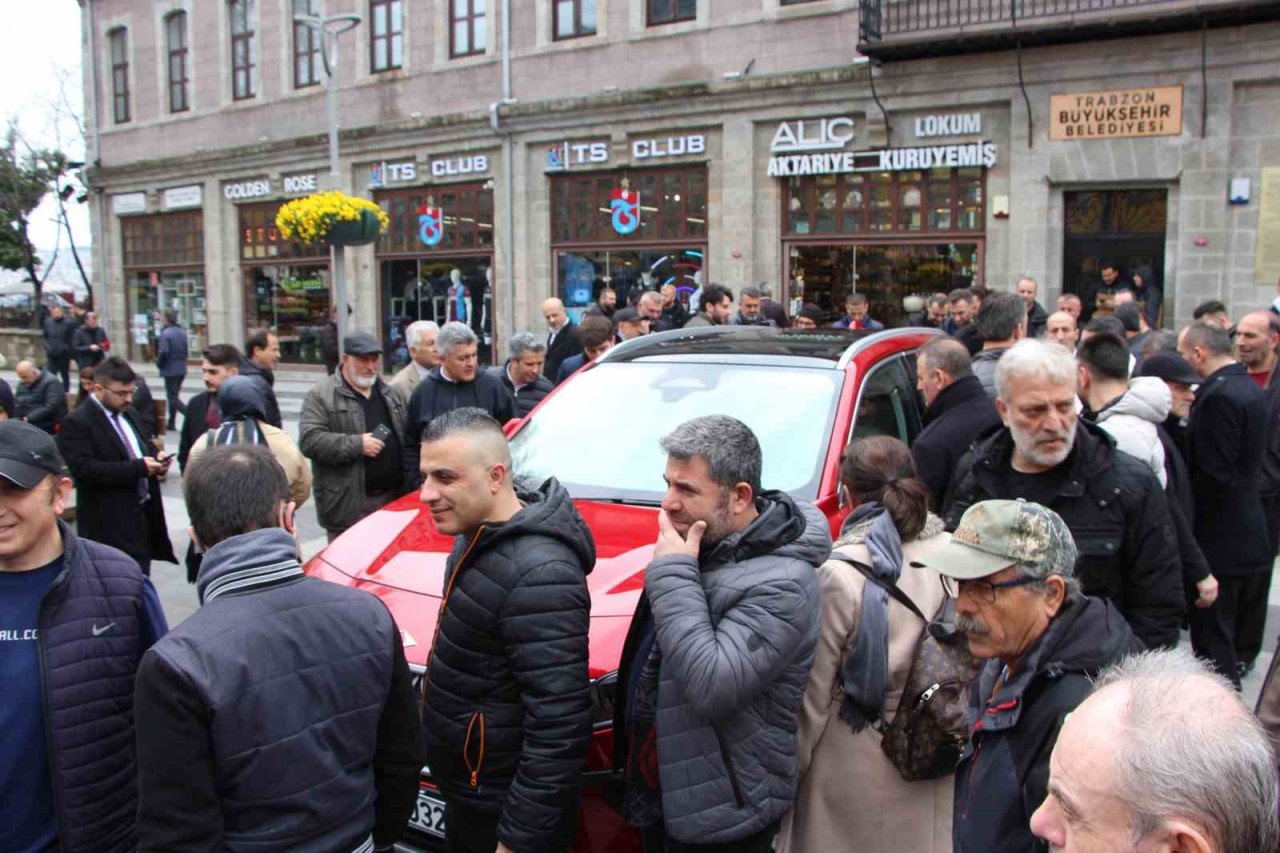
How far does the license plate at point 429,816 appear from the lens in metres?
3.38

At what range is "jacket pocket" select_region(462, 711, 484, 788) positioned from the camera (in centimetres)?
273

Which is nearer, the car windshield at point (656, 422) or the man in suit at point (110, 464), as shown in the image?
the car windshield at point (656, 422)

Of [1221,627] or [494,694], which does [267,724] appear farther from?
[1221,627]

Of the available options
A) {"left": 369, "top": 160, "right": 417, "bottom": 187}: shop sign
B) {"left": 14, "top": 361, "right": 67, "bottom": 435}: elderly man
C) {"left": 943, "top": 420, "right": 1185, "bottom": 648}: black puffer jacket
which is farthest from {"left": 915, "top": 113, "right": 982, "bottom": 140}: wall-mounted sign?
{"left": 943, "top": 420, "right": 1185, "bottom": 648}: black puffer jacket

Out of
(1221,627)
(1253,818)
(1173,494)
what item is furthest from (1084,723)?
(1221,627)

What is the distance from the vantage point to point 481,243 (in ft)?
68.8

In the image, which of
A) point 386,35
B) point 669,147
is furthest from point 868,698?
point 386,35

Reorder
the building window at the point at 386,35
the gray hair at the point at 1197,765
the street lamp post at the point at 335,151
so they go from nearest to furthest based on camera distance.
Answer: the gray hair at the point at 1197,765 → the street lamp post at the point at 335,151 → the building window at the point at 386,35

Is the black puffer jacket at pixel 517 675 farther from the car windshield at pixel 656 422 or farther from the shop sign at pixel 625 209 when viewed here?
the shop sign at pixel 625 209

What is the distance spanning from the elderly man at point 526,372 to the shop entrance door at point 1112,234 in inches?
414

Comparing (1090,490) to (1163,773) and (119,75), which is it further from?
(119,75)

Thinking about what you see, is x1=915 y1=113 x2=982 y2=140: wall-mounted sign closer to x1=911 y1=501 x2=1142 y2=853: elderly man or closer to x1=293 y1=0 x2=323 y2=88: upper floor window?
x1=293 y1=0 x2=323 y2=88: upper floor window

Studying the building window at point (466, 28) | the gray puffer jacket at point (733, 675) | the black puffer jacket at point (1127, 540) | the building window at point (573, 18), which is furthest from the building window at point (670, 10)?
the gray puffer jacket at point (733, 675)

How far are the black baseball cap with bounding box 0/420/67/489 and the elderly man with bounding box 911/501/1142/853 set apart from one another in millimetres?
2128
